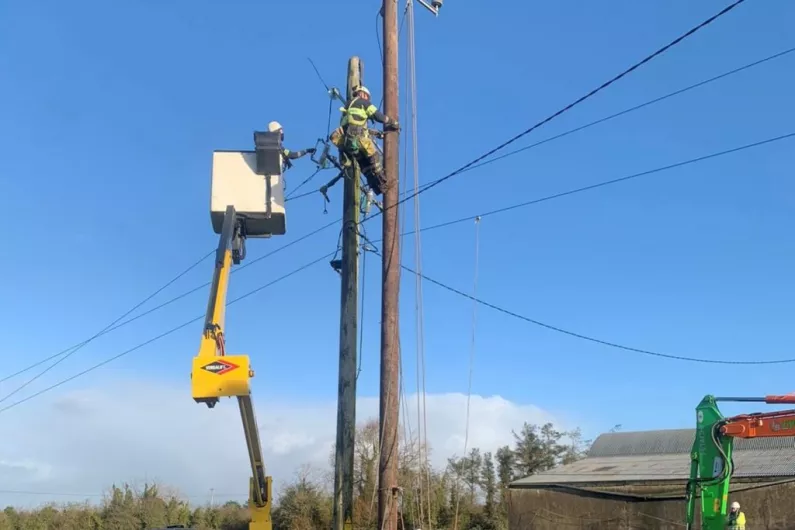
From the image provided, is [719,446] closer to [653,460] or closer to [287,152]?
[287,152]

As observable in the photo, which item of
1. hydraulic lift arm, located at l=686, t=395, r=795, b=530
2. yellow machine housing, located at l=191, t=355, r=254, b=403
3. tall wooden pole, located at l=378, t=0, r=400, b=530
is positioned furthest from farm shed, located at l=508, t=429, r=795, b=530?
yellow machine housing, located at l=191, t=355, r=254, b=403

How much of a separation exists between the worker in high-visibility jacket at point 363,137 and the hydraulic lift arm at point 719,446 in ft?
16.4

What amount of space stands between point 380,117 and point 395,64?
89cm

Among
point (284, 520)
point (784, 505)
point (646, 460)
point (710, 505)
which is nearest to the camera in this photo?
point (710, 505)

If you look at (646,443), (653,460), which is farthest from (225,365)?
(646,443)

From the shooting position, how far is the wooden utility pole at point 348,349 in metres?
9.30

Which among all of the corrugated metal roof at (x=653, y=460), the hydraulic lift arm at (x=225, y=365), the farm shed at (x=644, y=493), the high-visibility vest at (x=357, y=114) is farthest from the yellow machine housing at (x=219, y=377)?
the corrugated metal roof at (x=653, y=460)

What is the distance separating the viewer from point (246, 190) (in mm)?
11055

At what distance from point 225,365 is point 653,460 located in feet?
57.1

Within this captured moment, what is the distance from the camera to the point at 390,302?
9234mm

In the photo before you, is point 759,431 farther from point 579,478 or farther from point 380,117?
point 579,478

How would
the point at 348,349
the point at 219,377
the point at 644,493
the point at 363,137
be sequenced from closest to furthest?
the point at 219,377 → the point at 348,349 → the point at 363,137 → the point at 644,493

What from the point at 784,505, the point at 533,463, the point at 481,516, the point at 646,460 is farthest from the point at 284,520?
the point at 784,505

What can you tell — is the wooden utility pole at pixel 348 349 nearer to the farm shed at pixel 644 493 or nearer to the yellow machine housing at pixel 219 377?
the yellow machine housing at pixel 219 377
